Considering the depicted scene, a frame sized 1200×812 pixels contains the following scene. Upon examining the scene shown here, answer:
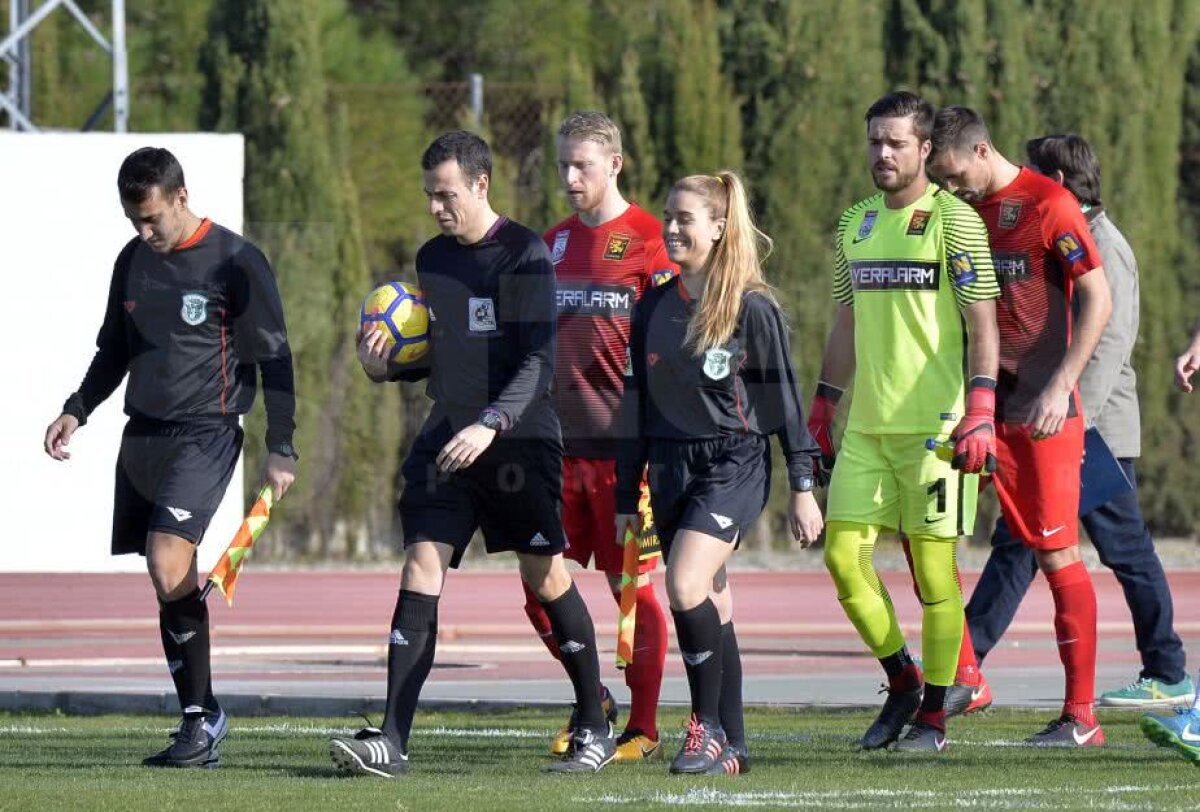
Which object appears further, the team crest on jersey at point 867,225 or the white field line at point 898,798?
the team crest on jersey at point 867,225

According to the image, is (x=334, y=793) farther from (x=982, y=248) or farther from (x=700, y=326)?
(x=982, y=248)

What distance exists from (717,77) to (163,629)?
41.8 ft

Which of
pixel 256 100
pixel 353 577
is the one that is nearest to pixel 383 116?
pixel 256 100

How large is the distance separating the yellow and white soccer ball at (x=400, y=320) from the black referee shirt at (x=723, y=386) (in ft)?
2.45

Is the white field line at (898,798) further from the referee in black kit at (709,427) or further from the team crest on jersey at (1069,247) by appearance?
the team crest on jersey at (1069,247)

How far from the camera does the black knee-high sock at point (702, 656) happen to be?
23.9 ft

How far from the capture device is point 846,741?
8219mm

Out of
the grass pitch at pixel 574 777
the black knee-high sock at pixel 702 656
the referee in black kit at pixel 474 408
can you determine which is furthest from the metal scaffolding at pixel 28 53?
the black knee-high sock at pixel 702 656

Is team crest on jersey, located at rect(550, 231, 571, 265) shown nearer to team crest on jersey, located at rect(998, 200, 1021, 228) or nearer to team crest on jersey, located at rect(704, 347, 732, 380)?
team crest on jersey, located at rect(704, 347, 732, 380)

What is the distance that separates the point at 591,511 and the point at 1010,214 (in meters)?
1.92

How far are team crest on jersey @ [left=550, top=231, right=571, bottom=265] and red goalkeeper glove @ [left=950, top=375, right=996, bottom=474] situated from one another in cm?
170

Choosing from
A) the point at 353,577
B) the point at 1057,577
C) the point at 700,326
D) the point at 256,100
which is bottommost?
the point at 353,577

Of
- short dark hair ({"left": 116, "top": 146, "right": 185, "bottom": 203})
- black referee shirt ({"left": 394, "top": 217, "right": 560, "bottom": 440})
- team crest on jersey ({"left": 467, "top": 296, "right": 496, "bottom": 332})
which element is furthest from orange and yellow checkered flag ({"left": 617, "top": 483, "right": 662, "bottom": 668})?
short dark hair ({"left": 116, "top": 146, "right": 185, "bottom": 203})

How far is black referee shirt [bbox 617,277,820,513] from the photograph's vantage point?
729cm
